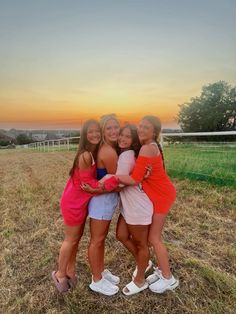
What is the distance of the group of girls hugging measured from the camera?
8.11 feet

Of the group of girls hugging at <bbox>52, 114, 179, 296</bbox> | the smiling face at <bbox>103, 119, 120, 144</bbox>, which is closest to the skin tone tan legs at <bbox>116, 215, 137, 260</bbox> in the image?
the group of girls hugging at <bbox>52, 114, 179, 296</bbox>

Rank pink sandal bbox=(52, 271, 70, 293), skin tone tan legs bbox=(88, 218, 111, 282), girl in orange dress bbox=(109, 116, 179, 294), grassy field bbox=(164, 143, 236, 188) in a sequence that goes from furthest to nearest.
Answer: grassy field bbox=(164, 143, 236, 188) < pink sandal bbox=(52, 271, 70, 293) < skin tone tan legs bbox=(88, 218, 111, 282) < girl in orange dress bbox=(109, 116, 179, 294)

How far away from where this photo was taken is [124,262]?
3279 millimetres

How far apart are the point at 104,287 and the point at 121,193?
842mm

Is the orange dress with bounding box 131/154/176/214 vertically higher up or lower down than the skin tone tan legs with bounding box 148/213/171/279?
higher up

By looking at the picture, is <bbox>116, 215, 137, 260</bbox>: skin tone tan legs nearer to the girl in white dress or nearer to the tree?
the girl in white dress

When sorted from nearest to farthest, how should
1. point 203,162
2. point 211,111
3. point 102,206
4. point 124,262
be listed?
1. point 102,206
2. point 124,262
3. point 203,162
4. point 211,111

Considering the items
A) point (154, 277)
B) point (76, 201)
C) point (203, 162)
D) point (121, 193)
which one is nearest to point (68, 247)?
point (76, 201)

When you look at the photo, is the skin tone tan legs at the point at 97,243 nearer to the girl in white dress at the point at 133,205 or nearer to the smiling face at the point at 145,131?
the girl in white dress at the point at 133,205

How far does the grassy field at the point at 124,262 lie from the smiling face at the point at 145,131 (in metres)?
1.31

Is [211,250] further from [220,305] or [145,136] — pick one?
[145,136]

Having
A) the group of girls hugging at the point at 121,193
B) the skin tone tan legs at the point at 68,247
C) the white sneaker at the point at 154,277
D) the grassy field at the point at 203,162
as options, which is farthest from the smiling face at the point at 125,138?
the grassy field at the point at 203,162

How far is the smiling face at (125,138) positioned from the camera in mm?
2494

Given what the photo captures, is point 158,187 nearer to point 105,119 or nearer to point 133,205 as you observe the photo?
point 133,205
